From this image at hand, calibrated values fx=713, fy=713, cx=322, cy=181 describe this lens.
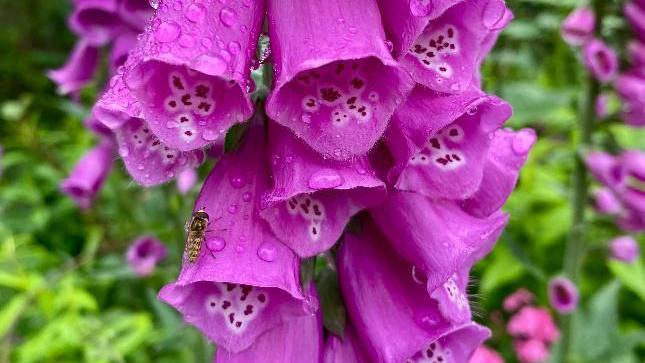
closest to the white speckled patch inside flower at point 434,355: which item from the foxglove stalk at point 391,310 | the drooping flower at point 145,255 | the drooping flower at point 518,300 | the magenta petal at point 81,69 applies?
the foxglove stalk at point 391,310

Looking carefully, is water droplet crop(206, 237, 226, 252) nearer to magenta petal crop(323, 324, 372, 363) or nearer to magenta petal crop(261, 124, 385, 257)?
magenta petal crop(261, 124, 385, 257)

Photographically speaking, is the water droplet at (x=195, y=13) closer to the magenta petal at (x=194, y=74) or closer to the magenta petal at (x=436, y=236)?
the magenta petal at (x=194, y=74)

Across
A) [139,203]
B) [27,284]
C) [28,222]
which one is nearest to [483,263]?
[139,203]

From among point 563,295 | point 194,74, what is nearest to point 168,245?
point 563,295

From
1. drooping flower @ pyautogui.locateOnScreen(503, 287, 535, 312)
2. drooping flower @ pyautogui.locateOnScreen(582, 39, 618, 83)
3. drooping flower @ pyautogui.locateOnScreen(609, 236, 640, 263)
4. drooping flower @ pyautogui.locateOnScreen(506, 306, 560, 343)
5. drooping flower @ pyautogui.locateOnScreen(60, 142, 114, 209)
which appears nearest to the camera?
drooping flower @ pyautogui.locateOnScreen(582, 39, 618, 83)

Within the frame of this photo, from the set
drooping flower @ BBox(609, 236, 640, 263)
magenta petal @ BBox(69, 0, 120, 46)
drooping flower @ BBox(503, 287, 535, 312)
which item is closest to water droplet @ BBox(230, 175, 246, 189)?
magenta petal @ BBox(69, 0, 120, 46)

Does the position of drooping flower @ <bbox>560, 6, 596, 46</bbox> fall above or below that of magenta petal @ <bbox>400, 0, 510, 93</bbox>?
below
